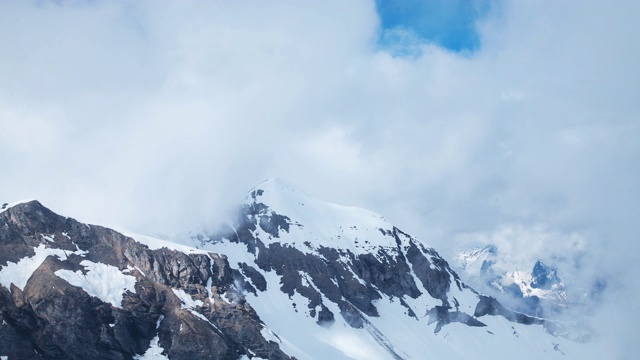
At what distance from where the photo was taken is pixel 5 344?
655 ft
